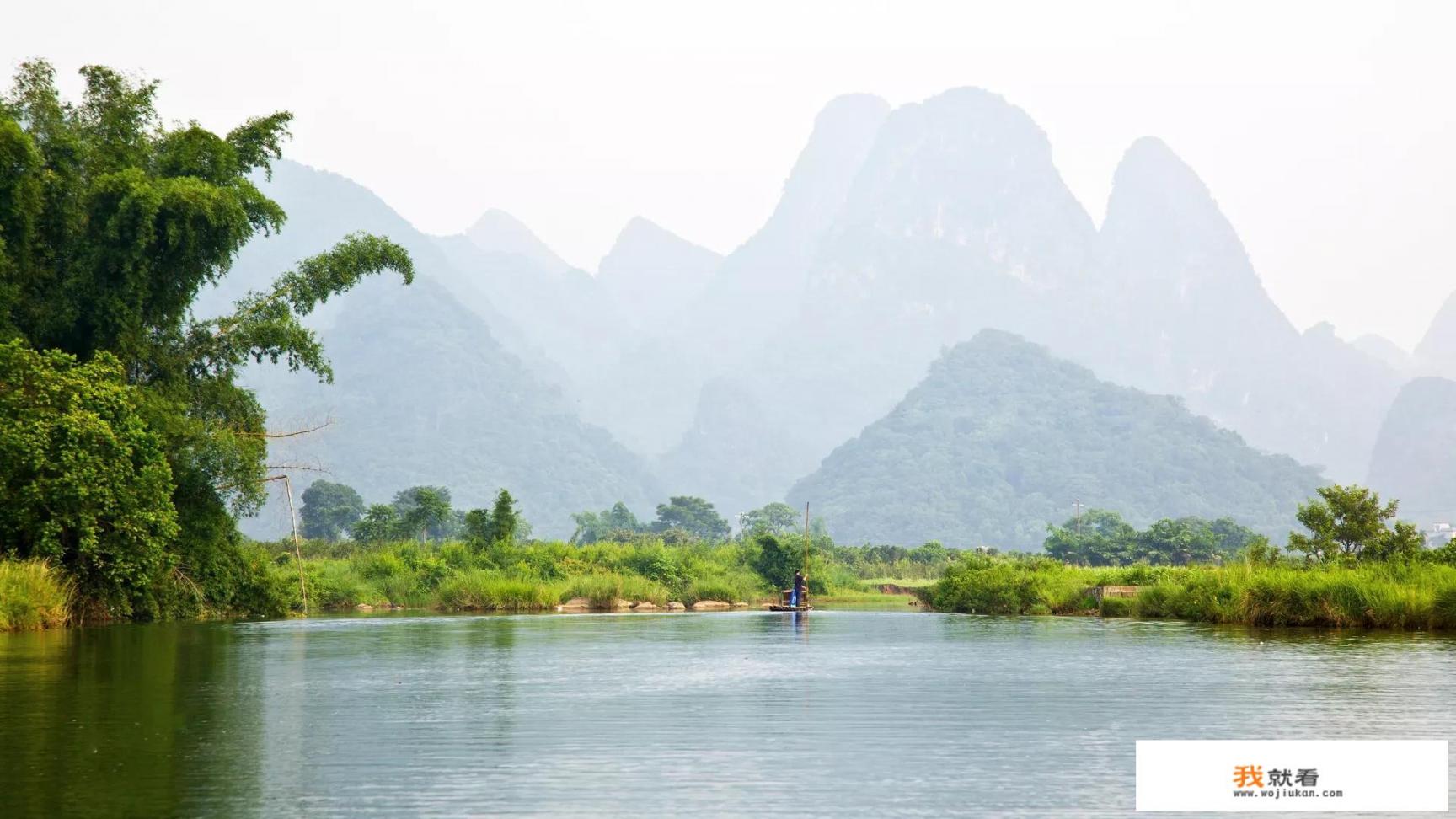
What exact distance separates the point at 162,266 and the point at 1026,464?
514ft

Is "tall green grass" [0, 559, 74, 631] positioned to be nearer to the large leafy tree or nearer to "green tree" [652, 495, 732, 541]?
the large leafy tree

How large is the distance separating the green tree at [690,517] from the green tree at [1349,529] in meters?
82.7

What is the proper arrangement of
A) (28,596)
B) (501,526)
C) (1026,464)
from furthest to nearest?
(1026,464) < (501,526) < (28,596)

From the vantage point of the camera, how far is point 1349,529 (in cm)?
3475

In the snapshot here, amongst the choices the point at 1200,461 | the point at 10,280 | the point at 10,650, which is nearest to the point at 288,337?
the point at 10,280

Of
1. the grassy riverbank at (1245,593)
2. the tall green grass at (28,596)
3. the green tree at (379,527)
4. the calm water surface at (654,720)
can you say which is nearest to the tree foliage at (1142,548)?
the green tree at (379,527)

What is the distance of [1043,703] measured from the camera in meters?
15.0

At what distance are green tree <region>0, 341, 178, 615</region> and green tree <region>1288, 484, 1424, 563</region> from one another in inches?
1026

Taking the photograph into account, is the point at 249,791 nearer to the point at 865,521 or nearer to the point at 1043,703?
the point at 1043,703

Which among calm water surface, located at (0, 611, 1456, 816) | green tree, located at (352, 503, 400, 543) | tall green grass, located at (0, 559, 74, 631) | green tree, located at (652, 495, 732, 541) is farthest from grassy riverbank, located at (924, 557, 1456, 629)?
green tree, located at (652, 495, 732, 541)

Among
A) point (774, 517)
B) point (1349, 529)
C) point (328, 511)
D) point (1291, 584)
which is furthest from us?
point (774, 517)

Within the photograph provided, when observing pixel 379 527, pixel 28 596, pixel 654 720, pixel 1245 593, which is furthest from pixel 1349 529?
pixel 379 527

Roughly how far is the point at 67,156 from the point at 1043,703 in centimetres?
2705

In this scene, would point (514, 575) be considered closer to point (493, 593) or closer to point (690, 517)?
point (493, 593)
